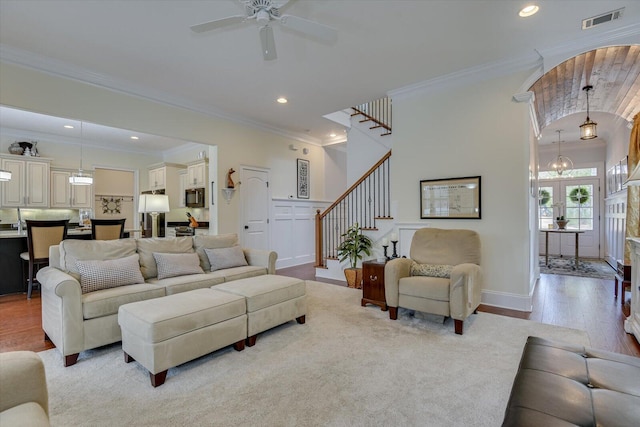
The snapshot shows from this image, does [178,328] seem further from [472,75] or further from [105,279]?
[472,75]

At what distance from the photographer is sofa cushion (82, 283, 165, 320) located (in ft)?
8.16

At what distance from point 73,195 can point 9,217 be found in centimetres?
116

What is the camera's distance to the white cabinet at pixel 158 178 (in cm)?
750

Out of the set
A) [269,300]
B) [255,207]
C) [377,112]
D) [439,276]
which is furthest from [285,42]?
[377,112]

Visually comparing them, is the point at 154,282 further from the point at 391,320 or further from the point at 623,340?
the point at 623,340

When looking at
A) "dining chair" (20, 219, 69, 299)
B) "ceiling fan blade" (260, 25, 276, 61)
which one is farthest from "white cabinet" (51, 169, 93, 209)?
"ceiling fan blade" (260, 25, 276, 61)

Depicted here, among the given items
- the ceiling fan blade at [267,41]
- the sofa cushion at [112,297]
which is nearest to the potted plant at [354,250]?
the sofa cushion at [112,297]

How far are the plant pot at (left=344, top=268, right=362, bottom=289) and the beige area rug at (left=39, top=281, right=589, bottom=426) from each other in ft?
5.09

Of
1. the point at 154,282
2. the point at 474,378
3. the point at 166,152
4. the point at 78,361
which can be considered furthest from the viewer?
the point at 166,152

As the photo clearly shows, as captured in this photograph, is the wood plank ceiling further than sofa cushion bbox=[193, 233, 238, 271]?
No

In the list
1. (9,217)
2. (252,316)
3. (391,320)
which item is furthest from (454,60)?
(9,217)

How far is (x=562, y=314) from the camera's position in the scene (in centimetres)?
347

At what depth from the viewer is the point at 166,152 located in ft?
27.3

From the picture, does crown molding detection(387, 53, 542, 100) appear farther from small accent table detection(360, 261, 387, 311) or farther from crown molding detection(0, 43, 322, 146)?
crown molding detection(0, 43, 322, 146)
